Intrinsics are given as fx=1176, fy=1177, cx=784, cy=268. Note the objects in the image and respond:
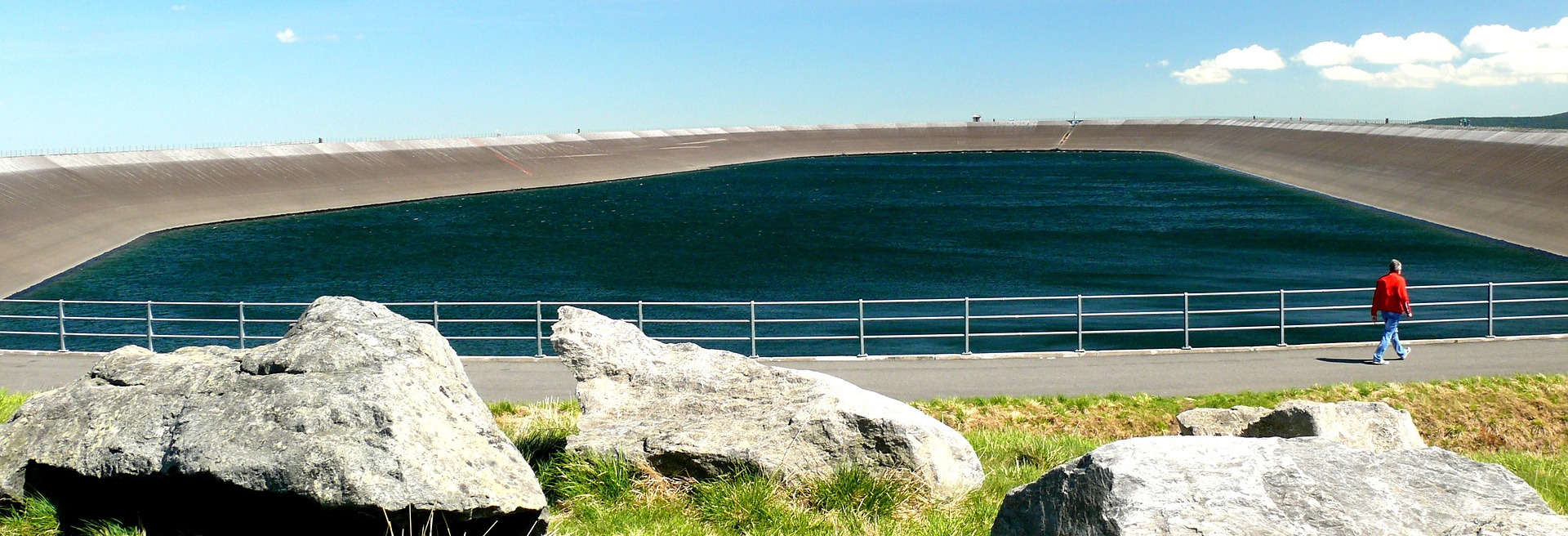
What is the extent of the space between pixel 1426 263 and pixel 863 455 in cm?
4548

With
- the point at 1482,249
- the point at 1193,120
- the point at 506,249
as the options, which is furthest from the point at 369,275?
the point at 1193,120

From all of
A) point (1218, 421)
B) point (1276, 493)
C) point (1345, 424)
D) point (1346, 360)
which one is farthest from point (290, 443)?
point (1346, 360)

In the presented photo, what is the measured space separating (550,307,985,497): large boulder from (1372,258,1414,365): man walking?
1172 cm

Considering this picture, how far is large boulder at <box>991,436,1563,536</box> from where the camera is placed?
4.11 m

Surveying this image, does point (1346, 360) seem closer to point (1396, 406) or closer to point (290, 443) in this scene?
point (1396, 406)

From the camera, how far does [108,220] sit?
61344 millimetres

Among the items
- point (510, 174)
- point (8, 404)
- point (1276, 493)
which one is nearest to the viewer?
point (1276, 493)

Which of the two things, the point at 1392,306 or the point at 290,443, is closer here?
the point at 290,443

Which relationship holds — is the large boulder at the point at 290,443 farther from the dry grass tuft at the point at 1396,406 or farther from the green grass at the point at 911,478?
the dry grass tuft at the point at 1396,406

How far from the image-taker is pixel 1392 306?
16.9m

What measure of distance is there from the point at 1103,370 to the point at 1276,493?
13.1 meters

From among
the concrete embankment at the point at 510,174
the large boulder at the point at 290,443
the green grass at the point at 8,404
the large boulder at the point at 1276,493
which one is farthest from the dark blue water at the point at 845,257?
the large boulder at the point at 1276,493

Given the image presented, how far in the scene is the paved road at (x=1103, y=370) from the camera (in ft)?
52.2

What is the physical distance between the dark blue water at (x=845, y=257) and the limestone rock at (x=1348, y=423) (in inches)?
693
